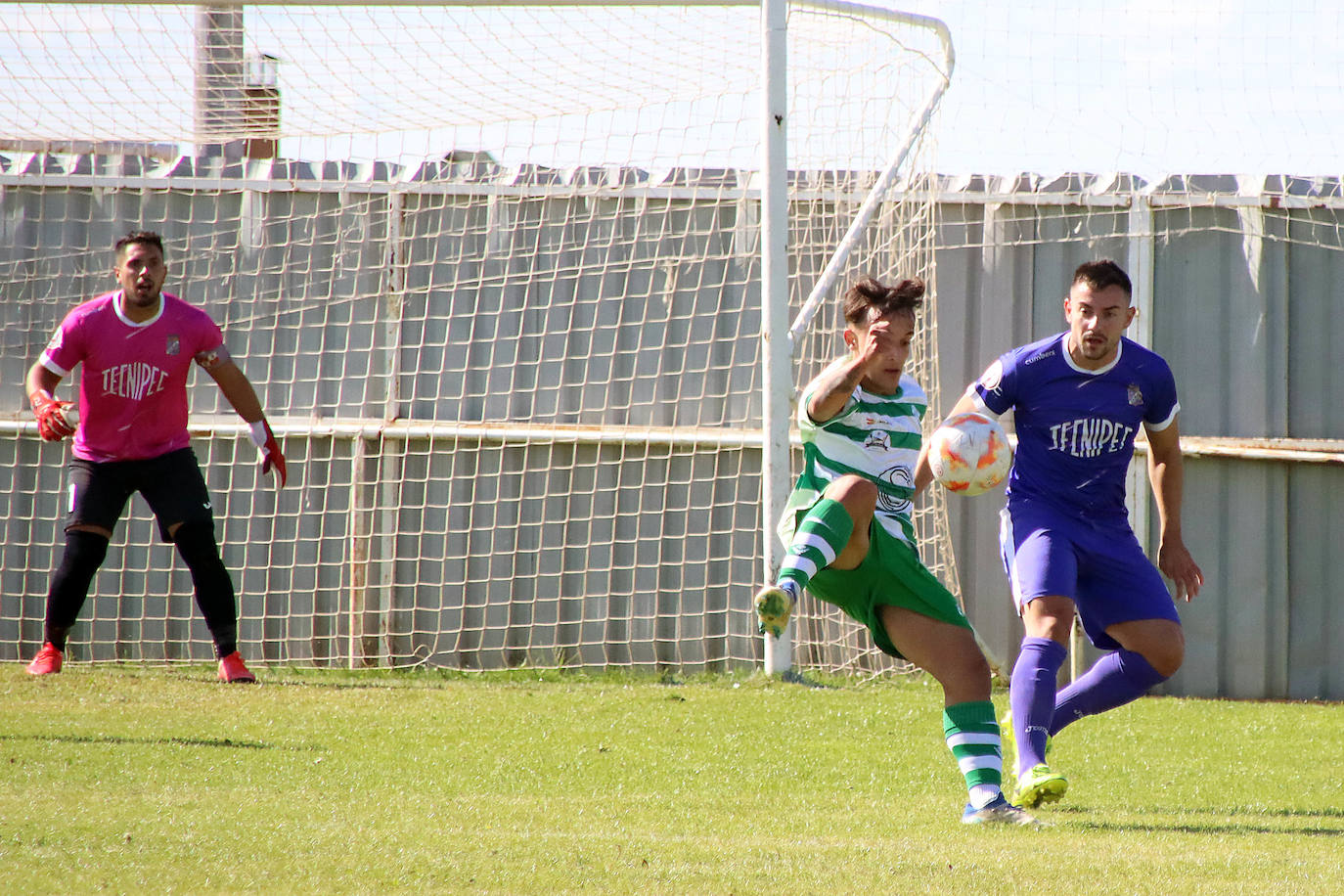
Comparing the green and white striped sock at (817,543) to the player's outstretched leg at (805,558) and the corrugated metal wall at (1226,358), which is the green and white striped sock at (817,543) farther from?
the corrugated metal wall at (1226,358)

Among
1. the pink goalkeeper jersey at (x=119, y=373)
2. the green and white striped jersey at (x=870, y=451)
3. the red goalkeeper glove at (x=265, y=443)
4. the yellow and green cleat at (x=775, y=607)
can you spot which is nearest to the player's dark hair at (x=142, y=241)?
the pink goalkeeper jersey at (x=119, y=373)

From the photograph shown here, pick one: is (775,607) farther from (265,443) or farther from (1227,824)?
(265,443)

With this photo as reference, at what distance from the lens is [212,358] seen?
22.9 ft

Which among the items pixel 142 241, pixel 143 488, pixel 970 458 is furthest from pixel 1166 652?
pixel 142 241

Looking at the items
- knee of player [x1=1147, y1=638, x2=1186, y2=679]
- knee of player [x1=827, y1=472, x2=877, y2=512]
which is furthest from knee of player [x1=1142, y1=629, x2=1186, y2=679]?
knee of player [x1=827, y1=472, x2=877, y2=512]

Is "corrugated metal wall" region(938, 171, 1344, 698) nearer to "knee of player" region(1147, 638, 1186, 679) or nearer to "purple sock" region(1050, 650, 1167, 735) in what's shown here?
"purple sock" region(1050, 650, 1167, 735)

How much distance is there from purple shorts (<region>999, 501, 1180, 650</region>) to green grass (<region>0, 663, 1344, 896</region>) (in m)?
0.67

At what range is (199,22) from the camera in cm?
785

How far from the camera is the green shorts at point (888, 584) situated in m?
4.44

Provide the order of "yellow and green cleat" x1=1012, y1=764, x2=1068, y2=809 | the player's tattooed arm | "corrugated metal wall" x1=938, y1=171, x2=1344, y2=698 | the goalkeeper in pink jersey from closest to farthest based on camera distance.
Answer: "yellow and green cleat" x1=1012, y1=764, x2=1068, y2=809 → the goalkeeper in pink jersey → the player's tattooed arm → "corrugated metal wall" x1=938, y1=171, x2=1344, y2=698

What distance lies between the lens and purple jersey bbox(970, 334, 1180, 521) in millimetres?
4766

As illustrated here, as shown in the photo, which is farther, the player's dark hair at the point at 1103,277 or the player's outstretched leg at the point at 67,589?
the player's outstretched leg at the point at 67,589

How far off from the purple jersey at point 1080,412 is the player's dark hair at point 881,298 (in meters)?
0.56

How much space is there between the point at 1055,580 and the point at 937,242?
399 centimetres
